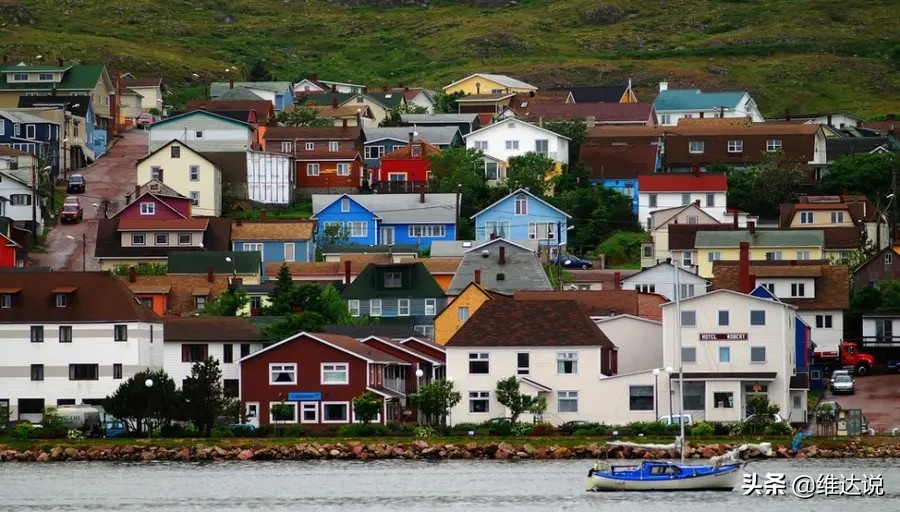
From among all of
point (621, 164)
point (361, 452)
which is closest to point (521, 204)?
point (621, 164)

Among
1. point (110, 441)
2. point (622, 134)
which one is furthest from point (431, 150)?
point (110, 441)

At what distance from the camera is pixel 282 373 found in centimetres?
Answer: 8544

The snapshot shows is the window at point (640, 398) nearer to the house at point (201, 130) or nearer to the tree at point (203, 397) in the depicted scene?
the tree at point (203, 397)

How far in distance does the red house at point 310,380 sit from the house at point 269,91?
80.3 m

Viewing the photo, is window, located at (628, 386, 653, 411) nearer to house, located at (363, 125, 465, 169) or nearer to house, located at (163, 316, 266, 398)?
house, located at (163, 316, 266, 398)

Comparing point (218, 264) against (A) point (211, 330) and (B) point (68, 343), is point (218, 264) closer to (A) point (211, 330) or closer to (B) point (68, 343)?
(A) point (211, 330)

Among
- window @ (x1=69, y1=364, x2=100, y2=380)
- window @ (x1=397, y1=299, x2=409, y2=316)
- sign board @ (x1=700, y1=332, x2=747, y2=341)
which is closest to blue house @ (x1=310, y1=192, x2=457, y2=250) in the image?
window @ (x1=397, y1=299, x2=409, y2=316)

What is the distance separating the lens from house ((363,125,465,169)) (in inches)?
5536

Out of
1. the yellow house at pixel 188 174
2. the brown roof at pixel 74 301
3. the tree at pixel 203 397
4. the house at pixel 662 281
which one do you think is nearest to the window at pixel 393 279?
the house at pixel 662 281

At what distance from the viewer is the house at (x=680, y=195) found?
126 m

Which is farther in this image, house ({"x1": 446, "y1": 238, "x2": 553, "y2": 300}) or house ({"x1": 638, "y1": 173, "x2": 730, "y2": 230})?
house ({"x1": 638, "y1": 173, "x2": 730, "y2": 230})

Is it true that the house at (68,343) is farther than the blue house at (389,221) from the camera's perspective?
No

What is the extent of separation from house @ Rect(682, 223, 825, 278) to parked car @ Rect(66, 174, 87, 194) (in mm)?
37814

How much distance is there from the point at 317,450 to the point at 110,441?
7.93m
